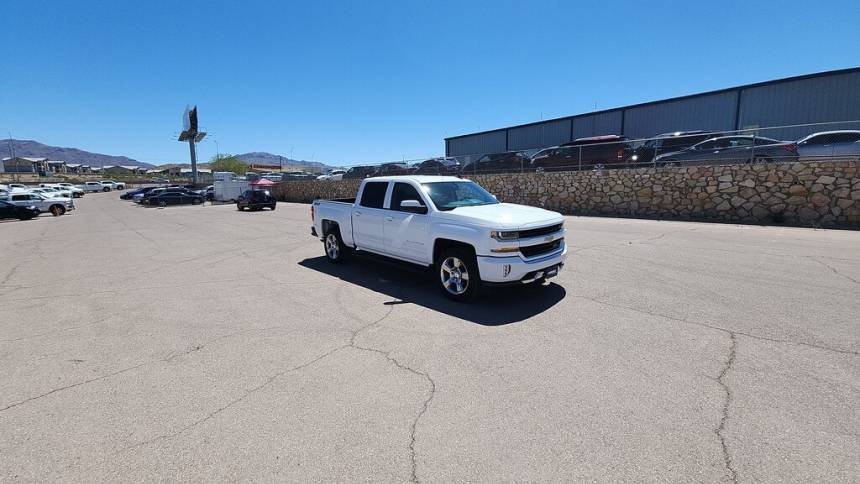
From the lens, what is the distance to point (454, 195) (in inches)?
262

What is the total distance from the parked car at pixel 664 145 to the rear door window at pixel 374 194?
1339cm

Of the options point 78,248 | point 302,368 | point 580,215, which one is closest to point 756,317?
point 302,368

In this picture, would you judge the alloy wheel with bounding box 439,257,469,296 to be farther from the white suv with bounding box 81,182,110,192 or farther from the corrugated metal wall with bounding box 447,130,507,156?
the white suv with bounding box 81,182,110,192

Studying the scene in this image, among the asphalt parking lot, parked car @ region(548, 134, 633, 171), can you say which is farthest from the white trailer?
the asphalt parking lot

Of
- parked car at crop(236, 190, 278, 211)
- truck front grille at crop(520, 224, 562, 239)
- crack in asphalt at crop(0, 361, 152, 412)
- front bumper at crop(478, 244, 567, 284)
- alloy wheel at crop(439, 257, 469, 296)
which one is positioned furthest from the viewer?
parked car at crop(236, 190, 278, 211)

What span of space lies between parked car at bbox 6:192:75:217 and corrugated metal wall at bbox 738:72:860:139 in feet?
151

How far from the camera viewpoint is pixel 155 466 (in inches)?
99.1

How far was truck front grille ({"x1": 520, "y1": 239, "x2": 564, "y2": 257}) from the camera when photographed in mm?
5408

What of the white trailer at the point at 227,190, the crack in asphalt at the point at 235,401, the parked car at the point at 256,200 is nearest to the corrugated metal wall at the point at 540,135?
the parked car at the point at 256,200

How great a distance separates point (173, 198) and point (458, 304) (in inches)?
1733

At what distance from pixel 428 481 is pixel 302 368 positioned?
1932mm

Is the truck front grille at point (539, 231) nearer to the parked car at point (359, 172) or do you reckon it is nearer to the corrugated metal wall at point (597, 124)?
the parked car at point (359, 172)

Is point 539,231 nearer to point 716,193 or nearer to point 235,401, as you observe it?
point 235,401

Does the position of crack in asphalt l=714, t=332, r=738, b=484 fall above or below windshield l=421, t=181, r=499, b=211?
below
